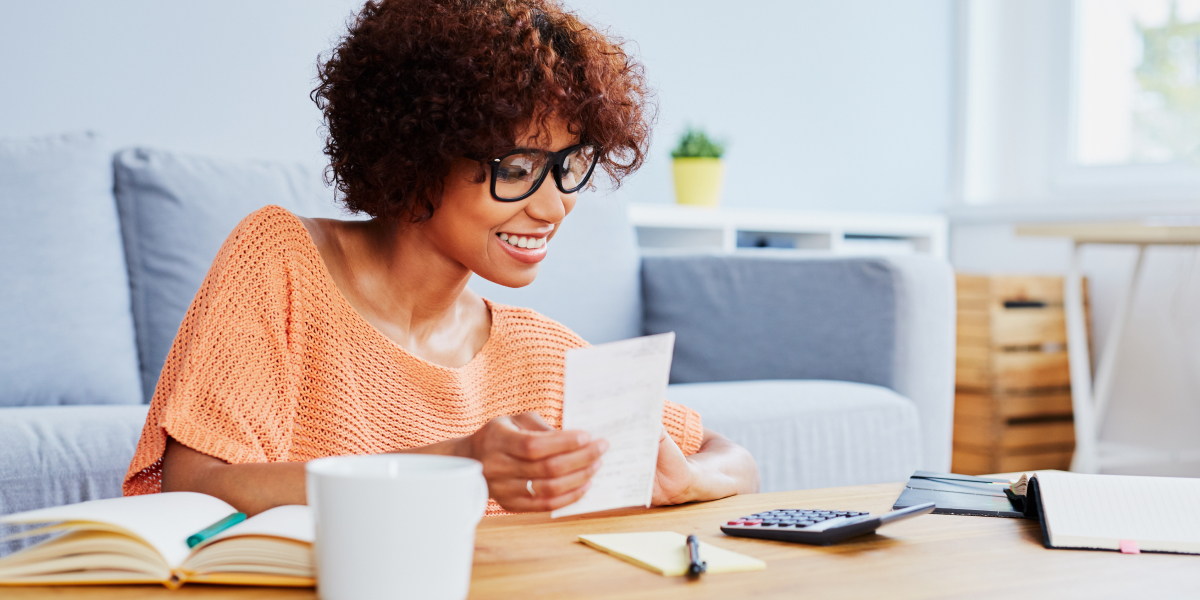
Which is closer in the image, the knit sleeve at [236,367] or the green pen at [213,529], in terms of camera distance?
the green pen at [213,529]

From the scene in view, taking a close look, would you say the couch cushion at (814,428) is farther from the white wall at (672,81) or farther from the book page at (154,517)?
the book page at (154,517)

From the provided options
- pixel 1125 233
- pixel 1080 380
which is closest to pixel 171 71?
pixel 1125 233

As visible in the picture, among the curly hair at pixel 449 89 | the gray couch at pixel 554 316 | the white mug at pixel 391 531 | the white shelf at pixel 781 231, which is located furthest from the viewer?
the white shelf at pixel 781 231

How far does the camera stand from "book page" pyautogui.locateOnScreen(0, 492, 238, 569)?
0.54m

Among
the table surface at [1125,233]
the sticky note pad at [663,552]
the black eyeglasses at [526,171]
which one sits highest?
the black eyeglasses at [526,171]

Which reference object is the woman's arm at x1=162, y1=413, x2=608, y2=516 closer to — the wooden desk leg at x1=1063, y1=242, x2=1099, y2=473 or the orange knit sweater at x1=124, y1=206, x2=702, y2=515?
the orange knit sweater at x1=124, y1=206, x2=702, y2=515

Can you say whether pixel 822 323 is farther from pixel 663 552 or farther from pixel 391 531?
pixel 391 531

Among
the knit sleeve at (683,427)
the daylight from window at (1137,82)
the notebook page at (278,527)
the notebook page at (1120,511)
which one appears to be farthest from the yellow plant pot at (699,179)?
the notebook page at (278,527)

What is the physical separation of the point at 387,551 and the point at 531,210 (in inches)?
21.4

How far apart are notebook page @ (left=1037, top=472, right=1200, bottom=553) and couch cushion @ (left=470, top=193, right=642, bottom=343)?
4.21 ft

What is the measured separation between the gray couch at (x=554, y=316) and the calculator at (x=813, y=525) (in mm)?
928

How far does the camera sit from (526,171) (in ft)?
3.16

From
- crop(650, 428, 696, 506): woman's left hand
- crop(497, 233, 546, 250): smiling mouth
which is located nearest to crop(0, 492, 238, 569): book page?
crop(650, 428, 696, 506): woman's left hand

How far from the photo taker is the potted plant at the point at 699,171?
2.74 meters
